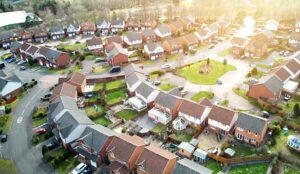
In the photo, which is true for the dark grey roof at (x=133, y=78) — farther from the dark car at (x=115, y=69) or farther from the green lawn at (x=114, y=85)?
the dark car at (x=115, y=69)

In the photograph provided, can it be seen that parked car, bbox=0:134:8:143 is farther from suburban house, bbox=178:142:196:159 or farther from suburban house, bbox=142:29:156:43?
suburban house, bbox=142:29:156:43

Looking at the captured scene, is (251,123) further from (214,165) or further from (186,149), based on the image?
(186,149)

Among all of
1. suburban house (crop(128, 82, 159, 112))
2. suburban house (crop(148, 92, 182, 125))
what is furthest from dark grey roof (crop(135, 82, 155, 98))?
suburban house (crop(148, 92, 182, 125))

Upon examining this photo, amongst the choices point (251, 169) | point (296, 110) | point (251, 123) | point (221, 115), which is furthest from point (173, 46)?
point (251, 169)

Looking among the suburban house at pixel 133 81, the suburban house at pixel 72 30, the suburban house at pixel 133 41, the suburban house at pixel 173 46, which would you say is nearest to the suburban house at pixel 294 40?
the suburban house at pixel 173 46

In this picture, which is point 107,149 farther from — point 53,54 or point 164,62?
point 53,54
